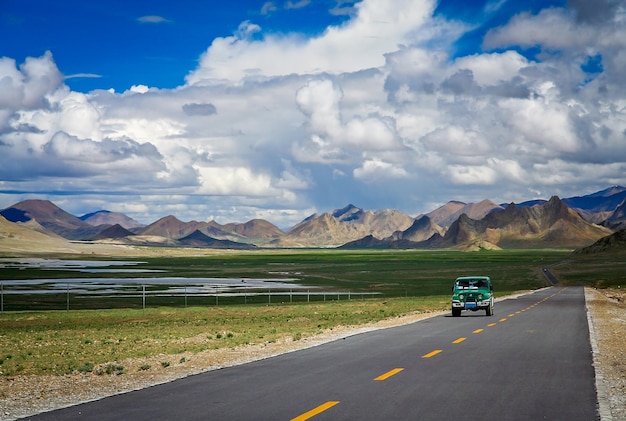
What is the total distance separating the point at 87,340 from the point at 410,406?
21.6 metres

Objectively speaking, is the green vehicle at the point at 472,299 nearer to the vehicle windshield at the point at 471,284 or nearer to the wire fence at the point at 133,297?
the vehicle windshield at the point at 471,284

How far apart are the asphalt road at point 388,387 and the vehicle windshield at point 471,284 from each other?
17107 mm

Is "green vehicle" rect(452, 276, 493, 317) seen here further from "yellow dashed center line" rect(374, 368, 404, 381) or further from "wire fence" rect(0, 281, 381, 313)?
"wire fence" rect(0, 281, 381, 313)

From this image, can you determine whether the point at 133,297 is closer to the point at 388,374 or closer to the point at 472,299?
the point at 472,299

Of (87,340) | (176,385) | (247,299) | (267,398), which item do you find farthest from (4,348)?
(247,299)

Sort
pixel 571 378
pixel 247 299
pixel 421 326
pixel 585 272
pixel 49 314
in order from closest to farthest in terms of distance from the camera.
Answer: pixel 571 378
pixel 421 326
pixel 49 314
pixel 247 299
pixel 585 272

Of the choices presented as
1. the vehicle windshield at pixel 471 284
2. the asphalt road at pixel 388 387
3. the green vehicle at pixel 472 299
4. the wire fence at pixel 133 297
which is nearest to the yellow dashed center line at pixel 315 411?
the asphalt road at pixel 388 387

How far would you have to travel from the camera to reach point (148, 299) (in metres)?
74.3

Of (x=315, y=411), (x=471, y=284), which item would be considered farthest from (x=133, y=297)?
(x=315, y=411)

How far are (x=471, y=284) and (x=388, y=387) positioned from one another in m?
29.3

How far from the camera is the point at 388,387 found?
15656 mm

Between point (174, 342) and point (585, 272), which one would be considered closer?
point (174, 342)

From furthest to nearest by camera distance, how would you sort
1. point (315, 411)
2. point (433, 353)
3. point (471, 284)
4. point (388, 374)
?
point (471, 284), point (433, 353), point (388, 374), point (315, 411)

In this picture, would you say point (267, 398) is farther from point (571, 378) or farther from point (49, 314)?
point (49, 314)
